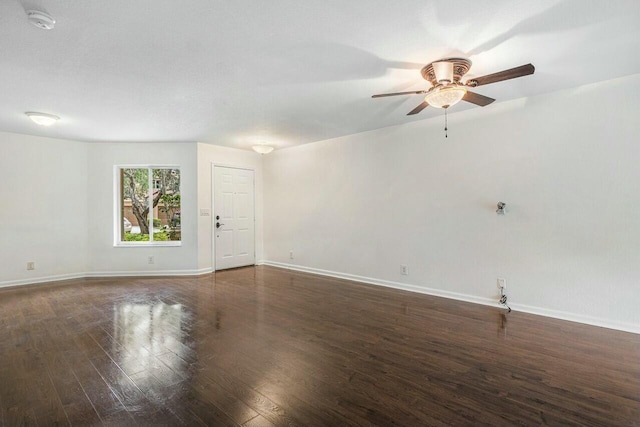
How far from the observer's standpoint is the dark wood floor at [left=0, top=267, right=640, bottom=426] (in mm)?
1758

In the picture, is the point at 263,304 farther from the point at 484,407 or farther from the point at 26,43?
the point at 26,43

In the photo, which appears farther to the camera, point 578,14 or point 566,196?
point 566,196

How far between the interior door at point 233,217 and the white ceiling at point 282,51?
2.25 meters

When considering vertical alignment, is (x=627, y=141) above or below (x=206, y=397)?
above

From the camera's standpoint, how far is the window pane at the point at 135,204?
18.4ft

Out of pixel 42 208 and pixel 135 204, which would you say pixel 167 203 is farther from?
pixel 42 208

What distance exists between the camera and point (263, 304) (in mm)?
3766

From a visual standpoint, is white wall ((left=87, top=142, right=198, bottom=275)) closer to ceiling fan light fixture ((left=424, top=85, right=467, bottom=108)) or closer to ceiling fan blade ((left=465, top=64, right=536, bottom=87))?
ceiling fan light fixture ((left=424, top=85, right=467, bottom=108))

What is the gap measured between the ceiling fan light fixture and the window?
15.7 feet

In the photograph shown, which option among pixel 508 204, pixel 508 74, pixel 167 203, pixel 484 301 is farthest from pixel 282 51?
pixel 167 203

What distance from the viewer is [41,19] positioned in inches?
72.2

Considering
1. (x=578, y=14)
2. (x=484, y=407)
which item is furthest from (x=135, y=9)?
(x=484, y=407)

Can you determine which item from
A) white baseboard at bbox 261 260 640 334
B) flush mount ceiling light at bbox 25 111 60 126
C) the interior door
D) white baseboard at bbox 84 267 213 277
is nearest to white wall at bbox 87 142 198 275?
white baseboard at bbox 84 267 213 277

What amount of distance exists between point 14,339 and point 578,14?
207 inches
